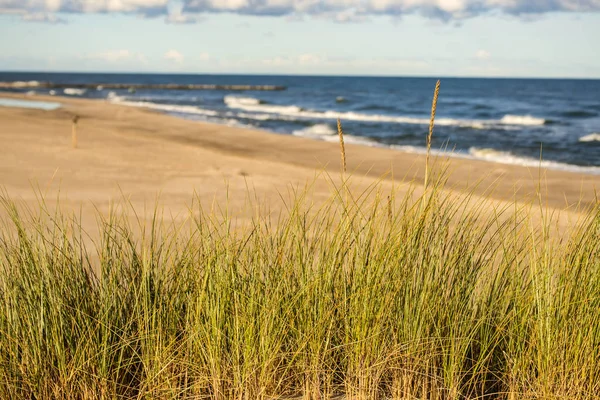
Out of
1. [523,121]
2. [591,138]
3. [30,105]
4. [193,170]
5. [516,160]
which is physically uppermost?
[30,105]

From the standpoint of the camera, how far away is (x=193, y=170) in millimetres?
14000

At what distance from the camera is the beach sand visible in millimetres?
10523

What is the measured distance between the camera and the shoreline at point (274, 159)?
13094mm

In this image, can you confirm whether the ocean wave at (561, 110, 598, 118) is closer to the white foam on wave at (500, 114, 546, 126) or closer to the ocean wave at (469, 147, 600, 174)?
the white foam on wave at (500, 114, 546, 126)

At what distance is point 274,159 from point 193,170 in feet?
15.2

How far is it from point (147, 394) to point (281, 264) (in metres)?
0.92

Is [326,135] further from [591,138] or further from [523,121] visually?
[523,121]

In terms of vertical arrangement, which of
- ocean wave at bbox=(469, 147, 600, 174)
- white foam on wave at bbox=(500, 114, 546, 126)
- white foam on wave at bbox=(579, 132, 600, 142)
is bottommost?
ocean wave at bbox=(469, 147, 600, 174)

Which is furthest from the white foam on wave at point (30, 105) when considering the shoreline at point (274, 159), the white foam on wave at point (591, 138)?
the white foam on wave at point (591, 138)

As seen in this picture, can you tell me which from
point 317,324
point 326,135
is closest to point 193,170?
point 317,324

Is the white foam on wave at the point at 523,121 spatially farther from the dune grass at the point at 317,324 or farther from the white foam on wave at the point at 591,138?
the dune grass at the point at 317,324

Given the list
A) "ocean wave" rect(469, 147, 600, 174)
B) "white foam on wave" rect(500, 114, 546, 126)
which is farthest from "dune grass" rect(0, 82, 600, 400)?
"white foam on wave" rect(500, 114, 546, 126)

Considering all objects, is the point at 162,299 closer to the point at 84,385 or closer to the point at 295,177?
the point at 84,385

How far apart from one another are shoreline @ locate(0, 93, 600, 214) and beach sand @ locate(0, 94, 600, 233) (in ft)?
0.11
